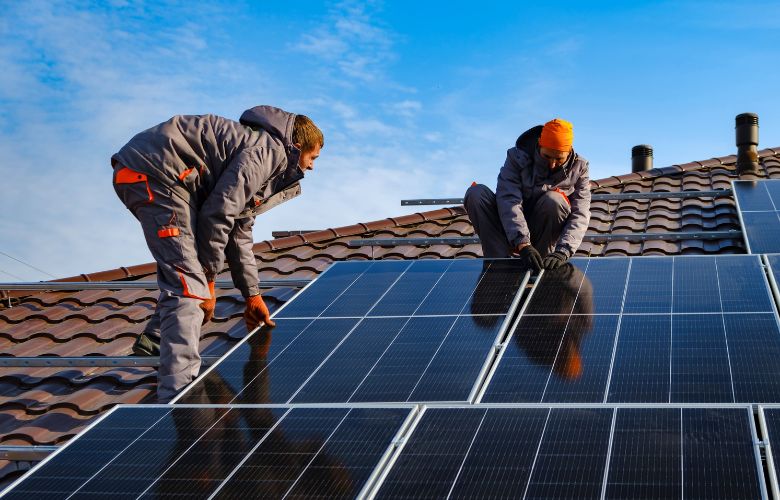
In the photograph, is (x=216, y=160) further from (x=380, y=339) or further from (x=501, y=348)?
(x=501, y=348)

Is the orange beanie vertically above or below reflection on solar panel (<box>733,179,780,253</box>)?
above

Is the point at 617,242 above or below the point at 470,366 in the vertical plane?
above

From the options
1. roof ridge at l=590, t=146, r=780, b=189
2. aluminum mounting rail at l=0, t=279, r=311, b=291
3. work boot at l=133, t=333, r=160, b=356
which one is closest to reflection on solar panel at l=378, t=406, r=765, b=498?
work boot at l=133, t=333, r=160, b=356

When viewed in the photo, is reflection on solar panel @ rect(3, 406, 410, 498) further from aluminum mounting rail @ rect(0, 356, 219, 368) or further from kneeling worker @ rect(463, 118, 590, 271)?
kneeling worker @ rect(463, 118, 590, 271)

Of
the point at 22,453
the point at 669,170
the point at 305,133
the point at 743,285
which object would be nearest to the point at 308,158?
the point at 305,133

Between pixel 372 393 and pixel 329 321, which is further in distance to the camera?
pixel 329 321

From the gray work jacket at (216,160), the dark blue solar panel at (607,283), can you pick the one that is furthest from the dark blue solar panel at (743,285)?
the gray work jacket at (216,160)

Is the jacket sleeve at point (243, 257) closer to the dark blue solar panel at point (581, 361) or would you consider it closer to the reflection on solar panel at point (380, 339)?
the reflection on solar panel at point (380, 339)

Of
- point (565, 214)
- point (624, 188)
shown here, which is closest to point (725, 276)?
point (565, 214)

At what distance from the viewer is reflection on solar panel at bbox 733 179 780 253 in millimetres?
8570

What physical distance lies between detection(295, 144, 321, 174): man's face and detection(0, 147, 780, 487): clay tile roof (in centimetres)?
160

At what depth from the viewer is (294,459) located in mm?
4734

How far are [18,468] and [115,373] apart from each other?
4.99 feet

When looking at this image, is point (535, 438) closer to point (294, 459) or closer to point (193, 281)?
point (294, 459)
